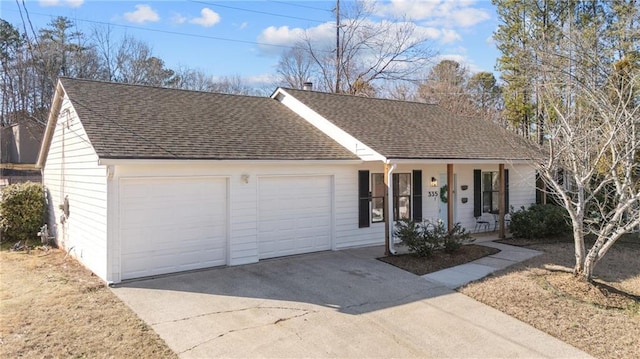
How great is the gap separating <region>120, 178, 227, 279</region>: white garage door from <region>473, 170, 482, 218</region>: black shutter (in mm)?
8451

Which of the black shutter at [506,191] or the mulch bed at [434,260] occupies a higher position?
the black shutter at [506,191]

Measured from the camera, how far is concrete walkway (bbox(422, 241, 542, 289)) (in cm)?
782

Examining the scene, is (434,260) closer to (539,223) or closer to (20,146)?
(539,223)

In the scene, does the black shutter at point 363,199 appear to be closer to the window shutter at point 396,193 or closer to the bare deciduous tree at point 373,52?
the window shutter at point 396,193

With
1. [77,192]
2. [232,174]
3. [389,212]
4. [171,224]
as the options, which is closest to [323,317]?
[171,224]

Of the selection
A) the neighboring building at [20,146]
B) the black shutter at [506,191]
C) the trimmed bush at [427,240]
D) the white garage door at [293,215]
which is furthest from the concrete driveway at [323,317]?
the neighboring building at [20,146]

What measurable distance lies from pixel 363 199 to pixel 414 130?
11.1 ft

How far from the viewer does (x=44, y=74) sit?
2541 centimetres

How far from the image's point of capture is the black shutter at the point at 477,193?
13.5 m

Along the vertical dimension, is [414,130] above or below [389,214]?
above

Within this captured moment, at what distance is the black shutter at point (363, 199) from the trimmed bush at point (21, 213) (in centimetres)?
910

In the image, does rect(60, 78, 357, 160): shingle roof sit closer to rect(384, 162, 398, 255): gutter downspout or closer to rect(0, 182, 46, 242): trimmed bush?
rect(384, 162, 398, 255): gutter downspout

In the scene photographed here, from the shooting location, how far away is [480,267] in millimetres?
8766

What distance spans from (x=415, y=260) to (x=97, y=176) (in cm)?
670
